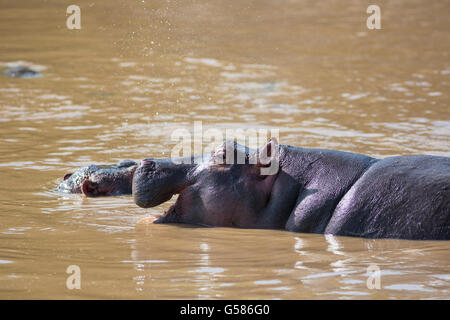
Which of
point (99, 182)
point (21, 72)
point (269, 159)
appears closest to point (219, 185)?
point (269, 159)

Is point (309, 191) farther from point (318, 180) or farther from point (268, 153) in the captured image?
point (268, 153)

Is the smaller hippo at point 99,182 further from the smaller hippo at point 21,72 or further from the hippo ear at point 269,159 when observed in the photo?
the smaller hippo at point 21,72

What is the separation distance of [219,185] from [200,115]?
5.02m

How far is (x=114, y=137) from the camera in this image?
945 centimetres

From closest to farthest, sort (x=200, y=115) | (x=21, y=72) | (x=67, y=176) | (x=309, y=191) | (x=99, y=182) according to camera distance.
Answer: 1. (x=309, y=191)
2. (x=99, y=182)
3. (x=67, y=176)
4. (x=200, y=115)
5. (x=21, y=72)

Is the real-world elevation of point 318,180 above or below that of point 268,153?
below

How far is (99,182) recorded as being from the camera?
6984 mm

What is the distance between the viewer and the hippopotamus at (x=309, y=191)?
526 cm

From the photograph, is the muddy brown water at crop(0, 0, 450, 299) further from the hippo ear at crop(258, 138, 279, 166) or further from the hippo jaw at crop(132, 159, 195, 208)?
the hippo ear at crop(258, 138, 279, 166)

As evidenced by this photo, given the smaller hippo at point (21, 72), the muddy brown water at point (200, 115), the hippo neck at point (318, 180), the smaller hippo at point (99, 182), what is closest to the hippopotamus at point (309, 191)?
the hippo neck at point (318, 180)

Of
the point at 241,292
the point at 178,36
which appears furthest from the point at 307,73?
the point at 241,292

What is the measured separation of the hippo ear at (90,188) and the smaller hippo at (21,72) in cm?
602
